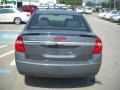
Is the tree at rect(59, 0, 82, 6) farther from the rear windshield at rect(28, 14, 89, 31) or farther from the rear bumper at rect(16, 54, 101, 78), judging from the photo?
the rear bumper at rect(16, 54, 101, 78)

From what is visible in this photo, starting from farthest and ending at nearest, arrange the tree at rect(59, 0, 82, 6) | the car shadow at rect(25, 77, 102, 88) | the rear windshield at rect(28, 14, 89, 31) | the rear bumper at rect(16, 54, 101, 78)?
the tree at rect(59, 0, 82, 6) → the rear windshield at rect(28, 14, 89, 31) → the car shadow at rect(25, 77, 102, 88) → the rear bumper at rect(16, 54, 101, 78)

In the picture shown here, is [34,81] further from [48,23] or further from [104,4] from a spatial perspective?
[104,4]

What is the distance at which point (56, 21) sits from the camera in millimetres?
8367

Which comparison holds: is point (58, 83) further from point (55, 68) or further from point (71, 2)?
point (71, 2)

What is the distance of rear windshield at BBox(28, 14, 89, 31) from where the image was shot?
8078mm

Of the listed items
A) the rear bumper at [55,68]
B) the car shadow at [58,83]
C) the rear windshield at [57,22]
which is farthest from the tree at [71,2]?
the rear bumper at [55,68]

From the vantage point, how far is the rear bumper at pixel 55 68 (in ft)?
23.1

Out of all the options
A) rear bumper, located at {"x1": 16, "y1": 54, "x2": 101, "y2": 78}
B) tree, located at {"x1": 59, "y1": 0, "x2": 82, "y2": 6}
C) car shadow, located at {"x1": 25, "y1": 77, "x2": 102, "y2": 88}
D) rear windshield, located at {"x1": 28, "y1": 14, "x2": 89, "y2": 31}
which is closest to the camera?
rear bumper, located at {"x1": 16, "y1": 54, "x2": 101, "y2": 78}

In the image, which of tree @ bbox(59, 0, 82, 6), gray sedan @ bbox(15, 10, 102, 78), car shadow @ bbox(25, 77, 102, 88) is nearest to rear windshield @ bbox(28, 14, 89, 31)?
gray sedan @ bbox(15, 10, 102, 78)

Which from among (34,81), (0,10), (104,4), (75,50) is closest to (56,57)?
(75,50)

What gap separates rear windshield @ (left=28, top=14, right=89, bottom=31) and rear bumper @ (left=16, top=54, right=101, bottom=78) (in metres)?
1.10

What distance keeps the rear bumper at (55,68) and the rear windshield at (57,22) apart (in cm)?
110

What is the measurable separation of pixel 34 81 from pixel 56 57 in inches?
49.3

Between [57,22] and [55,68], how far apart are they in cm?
166
